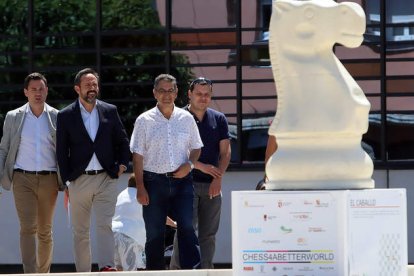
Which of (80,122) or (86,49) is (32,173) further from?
(86,49)

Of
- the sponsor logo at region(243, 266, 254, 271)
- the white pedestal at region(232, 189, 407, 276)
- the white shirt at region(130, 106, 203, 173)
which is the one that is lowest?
the sponsor logo at region(243, 266, 254, 271)

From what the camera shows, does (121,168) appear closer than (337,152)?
No

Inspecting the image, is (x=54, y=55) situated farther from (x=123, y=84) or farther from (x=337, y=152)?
(x=337, y=152)

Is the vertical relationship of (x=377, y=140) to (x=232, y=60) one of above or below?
below

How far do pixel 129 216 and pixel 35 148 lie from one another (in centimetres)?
97

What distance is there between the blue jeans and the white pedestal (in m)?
1.96

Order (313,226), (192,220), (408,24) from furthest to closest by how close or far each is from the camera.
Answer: (408,24)
(192,220)
(313,226)

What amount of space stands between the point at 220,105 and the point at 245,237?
17.0 ft

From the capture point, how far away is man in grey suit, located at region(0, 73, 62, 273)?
389 inches

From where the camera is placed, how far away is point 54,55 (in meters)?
12.7

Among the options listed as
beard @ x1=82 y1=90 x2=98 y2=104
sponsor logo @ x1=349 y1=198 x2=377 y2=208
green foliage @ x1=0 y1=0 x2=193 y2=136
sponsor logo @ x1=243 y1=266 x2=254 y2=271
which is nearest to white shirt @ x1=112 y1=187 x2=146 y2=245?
beard @ x1=82 y1=90 x2=98 y2=104

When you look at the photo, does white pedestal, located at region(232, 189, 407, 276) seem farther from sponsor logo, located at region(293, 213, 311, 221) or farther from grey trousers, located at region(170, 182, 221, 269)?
grey trousers, located at region(170, 182, 221, 269)

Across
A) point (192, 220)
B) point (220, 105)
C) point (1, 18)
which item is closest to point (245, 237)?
point (192, 220)

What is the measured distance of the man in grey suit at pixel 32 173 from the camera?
32.4ft
